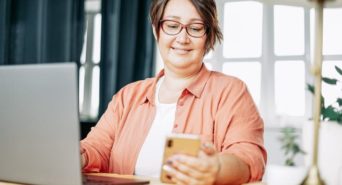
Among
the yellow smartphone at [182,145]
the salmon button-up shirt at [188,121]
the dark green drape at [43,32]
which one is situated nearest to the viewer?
the yellow smartphone at [182,145]

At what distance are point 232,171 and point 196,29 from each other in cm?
68

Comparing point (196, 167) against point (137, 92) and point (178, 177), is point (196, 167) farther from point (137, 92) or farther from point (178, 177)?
→ point (137, 92)

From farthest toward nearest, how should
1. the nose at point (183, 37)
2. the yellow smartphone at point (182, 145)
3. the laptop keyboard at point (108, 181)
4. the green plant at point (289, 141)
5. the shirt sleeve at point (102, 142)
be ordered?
the nose at point (183, 37) < the shirt sleeve at point (102, 142) < the laptop keyboard at point (108, 181) < the yellow smartphone at point (182, 145) < the green plant at point (289, 141)

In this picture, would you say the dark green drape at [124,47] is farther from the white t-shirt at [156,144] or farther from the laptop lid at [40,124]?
the laptop lid at [40,124]

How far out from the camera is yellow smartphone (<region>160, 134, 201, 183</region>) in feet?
3.81

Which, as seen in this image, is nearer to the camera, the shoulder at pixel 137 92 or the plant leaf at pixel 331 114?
the plant leaf at pixel 331 114

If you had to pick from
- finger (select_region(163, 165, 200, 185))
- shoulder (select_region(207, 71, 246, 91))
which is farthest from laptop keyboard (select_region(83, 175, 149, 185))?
shoulder (select_region(207, 71, 246, 91))

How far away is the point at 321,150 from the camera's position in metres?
1.17

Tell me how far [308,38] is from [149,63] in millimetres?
1132

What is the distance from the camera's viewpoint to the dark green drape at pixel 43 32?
3809 millimetres

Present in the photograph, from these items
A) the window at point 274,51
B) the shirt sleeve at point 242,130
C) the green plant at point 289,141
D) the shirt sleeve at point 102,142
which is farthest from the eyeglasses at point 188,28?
the window at point 274,51

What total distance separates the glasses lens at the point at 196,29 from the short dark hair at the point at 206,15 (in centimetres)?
2

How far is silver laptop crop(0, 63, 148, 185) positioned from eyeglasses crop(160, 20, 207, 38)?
75 centimetres

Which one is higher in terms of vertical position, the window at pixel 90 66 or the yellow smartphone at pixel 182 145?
the window at pixel 90 66
